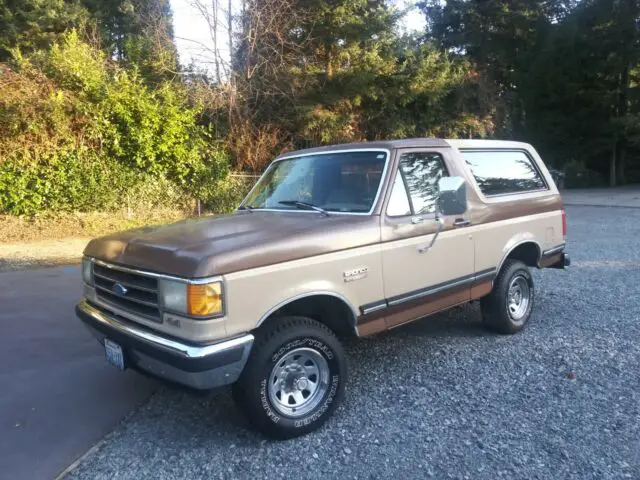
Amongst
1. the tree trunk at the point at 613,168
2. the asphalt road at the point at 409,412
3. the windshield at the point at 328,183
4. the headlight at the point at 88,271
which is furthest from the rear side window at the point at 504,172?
the tree trunk at the point at 613,168

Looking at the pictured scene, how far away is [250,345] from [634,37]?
1154 inches

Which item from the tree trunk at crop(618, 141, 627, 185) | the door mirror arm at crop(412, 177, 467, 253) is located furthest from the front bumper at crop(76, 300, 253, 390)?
the tree trunk at crop(618, 141, 627, 185)

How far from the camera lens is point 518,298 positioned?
5438 mm

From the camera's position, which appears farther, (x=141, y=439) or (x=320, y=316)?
(x=320, y=316)

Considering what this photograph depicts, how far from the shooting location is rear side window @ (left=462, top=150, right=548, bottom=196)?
4949mm

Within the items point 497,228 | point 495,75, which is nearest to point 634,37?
point 495,75

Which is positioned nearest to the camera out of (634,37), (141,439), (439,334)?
(141,439)

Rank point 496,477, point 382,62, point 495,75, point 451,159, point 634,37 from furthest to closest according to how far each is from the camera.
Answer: point 495,75 < point 634,37 < point 382,62 < point 451,159 < point 496,477

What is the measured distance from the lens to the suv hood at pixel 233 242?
3.01 m

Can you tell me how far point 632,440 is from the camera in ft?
10.4

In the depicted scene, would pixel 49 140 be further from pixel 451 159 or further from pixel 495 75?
pixel 495 75

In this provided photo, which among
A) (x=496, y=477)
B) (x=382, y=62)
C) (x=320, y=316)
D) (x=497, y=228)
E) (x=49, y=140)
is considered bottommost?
(x=496, y=477)

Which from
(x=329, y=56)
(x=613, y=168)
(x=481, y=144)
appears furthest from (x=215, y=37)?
(x=613, y=168)

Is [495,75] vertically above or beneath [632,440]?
above
